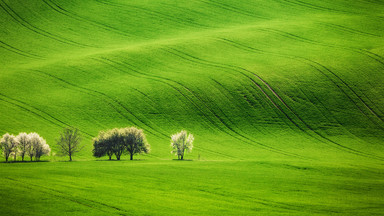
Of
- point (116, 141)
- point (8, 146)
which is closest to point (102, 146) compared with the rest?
point (116, 141)

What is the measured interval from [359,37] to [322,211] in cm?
5686

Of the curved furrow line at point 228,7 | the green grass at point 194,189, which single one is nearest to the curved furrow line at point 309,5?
the curved furrow line at point 228,7

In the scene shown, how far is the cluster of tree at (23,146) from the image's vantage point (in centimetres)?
3966

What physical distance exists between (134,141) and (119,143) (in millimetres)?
1536

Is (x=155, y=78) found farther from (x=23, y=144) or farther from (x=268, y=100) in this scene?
(x=23, y=144)

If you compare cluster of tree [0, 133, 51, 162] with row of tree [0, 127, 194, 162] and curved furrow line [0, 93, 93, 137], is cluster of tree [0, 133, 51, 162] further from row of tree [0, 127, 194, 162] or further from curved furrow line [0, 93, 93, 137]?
curved furrow line [0, 93, 93, 137]

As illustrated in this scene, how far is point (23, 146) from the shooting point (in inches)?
1574

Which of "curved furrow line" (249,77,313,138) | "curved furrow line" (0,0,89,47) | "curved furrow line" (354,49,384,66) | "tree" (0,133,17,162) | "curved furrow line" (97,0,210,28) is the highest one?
"curved furrow line" (97,0,210,28)

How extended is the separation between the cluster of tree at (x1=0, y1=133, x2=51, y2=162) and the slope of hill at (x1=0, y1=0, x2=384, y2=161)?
18.2 ft

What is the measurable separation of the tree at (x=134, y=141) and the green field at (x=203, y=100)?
2.13m

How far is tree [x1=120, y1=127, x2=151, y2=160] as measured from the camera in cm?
4247

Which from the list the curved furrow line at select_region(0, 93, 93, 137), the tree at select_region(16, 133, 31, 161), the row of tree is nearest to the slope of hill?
the curved furrow line at select_region(0, 93, 93, 137)

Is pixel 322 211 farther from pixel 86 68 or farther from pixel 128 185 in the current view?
pixel 86 68

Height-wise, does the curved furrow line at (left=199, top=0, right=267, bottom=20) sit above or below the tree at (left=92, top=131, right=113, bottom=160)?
above
